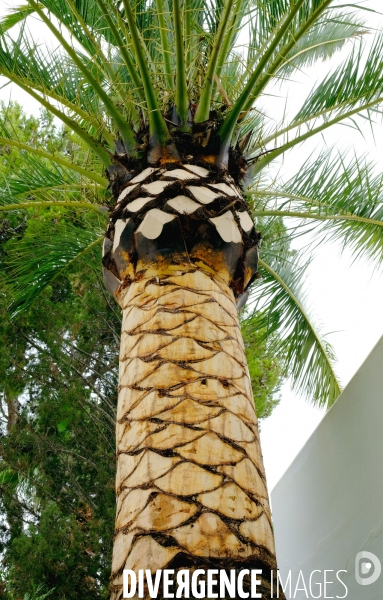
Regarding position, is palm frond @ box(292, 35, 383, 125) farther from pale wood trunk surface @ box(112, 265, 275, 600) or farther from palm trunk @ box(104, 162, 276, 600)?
pale wood trunk surface @ box(112, 265, 275, 600)

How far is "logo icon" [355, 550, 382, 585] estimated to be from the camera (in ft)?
9.48

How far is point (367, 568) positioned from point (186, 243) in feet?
6.03

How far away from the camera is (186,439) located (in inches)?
78.2

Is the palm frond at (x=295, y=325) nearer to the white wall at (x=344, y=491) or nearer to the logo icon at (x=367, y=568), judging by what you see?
the white wall at (x=344, y=491)

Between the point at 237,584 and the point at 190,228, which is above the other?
the point at 190,228

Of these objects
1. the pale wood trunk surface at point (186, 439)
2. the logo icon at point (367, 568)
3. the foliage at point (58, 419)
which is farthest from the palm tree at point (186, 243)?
the logo icon at point (367, 568)

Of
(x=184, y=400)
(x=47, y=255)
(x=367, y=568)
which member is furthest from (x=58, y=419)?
(x=184, y=400)

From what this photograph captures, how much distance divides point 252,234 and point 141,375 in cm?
101

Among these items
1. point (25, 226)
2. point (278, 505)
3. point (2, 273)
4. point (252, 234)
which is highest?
point (25, 226)

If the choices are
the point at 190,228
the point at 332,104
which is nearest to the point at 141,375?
the point at 190,228

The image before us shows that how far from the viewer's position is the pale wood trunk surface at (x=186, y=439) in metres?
1.78

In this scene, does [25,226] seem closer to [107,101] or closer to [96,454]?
[96,454]

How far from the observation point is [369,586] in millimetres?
2930

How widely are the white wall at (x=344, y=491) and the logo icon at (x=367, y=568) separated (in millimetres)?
26
